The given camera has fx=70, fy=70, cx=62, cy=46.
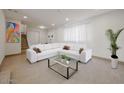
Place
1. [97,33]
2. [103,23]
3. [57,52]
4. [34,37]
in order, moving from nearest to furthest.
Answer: [103,23]
[97,33]
[57,52]
[34,37]

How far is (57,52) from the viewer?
4.68 meters

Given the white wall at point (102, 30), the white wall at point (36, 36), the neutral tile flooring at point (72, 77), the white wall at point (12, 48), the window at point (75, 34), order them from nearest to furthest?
the neutral tile flooring at point (72, 77)
the white wall at point (102, 30)
the white wall at point (12, 48)
the window at point (75, 34)
the white wall at point (36, 36)

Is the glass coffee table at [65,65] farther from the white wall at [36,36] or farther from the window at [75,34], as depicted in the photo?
the white wall at [36,36]

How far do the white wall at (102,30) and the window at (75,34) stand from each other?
1.07 ft

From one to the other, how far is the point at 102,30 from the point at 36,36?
303 inches

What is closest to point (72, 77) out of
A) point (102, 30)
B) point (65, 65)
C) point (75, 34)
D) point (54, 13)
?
point (65, 65)

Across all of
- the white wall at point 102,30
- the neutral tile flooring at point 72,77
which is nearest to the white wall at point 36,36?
the white wall at point 102,30

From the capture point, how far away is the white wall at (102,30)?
3.41 m

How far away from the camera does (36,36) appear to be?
9.23m

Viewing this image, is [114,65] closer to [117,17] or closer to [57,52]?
[117,17]

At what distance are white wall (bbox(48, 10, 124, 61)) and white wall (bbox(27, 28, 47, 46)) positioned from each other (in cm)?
645

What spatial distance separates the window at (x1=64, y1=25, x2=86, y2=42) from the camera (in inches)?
207
